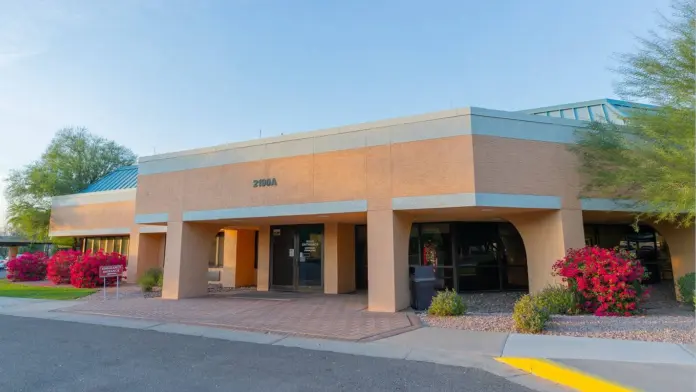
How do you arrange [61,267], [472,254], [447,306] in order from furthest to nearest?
[61,267], [472,254], [447,306]

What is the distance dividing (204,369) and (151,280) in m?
13.0

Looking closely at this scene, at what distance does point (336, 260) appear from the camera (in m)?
16.3

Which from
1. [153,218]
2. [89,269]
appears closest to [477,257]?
[153,218]

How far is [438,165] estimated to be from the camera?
11258mm

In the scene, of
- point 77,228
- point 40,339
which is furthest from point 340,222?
point 77,228

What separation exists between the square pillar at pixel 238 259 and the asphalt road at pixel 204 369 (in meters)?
11.2

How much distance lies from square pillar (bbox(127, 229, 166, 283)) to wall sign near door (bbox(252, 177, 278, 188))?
12175mm

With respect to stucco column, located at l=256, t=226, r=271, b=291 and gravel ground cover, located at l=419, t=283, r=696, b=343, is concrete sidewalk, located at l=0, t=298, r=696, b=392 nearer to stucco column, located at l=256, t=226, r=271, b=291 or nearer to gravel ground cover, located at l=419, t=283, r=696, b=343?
gravel ground cover, located at l=419, t=283, r=696, b=343

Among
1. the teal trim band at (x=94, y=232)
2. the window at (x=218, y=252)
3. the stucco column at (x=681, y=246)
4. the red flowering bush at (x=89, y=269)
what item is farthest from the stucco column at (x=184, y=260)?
the stucco column at (x=681, y=246)

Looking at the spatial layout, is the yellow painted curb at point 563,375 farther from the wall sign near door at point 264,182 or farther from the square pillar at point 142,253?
the square pillar at point 142,253

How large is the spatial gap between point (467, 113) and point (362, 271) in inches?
357

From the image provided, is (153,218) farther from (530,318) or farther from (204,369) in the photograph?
(530,318)

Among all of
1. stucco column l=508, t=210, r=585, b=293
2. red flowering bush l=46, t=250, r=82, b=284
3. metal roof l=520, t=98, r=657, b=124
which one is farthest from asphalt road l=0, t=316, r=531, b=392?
red flowering bush l=46, t=250, r=82, b=284

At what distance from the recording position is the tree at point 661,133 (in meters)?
8.36
